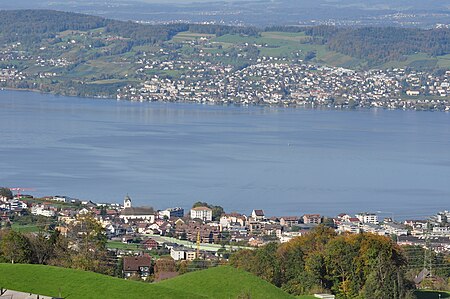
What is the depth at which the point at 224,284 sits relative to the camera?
1277 centimetres

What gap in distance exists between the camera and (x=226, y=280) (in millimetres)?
12906

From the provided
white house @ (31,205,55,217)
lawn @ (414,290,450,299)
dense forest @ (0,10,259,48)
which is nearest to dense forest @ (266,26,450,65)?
dense forest @ (0,10,259,48)

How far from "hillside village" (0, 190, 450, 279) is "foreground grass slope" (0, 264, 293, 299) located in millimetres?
7496

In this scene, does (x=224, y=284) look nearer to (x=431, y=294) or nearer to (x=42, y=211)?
(x=431, y=294)

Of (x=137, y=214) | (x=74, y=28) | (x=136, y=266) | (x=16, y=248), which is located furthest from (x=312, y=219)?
(x=74, y=28)

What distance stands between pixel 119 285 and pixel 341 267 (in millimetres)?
3990

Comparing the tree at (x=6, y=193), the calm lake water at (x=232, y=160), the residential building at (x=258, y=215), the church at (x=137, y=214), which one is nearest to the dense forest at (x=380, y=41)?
the calm lake water at (x=232, y=160)

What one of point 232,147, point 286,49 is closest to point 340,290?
point 232,147

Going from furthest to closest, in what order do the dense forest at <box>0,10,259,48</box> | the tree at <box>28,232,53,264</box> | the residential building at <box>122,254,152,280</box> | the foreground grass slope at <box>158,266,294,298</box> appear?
the dense forest at <box>0,10,259,48</box>
the residential building at <box>122,254,152,280</box>
the tree at <box>28,232,53,264</box>
the foreground grass slope at <box>158,266,294,298</box>

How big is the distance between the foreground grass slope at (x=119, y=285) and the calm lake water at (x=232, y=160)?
1409cm

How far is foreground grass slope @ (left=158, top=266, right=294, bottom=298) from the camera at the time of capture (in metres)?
12.5

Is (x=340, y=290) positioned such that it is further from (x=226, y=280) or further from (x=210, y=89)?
(x=210, y=89)

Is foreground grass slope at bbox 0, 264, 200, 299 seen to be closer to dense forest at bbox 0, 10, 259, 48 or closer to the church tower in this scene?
the church tower

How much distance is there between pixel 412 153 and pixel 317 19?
104 meters
